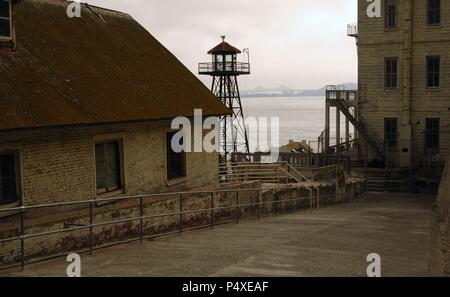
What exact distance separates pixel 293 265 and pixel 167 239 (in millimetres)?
4051

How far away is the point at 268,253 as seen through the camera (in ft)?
35.0

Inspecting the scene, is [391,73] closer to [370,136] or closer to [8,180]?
[370,136]

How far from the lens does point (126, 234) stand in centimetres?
1406

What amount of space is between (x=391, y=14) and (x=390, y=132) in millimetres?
7004

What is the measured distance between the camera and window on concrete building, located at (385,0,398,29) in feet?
111

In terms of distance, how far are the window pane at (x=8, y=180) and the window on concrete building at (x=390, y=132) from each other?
25997 mm

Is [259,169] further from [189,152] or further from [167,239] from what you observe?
[167,239]

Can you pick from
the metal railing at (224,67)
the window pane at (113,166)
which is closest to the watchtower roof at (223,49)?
the metal railing at (224,67)

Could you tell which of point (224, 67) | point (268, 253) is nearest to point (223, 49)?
point (224, 67)

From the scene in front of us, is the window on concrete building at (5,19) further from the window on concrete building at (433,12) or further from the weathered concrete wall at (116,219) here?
the window on concrete building at (433,12)

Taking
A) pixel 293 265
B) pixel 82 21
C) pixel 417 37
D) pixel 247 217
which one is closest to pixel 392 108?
pixel 417 37

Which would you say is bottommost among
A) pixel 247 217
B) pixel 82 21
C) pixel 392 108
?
pixel 247 217

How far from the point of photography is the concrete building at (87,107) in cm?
1303

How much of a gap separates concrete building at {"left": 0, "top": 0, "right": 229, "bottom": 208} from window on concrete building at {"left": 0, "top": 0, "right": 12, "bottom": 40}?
0.02 meters
